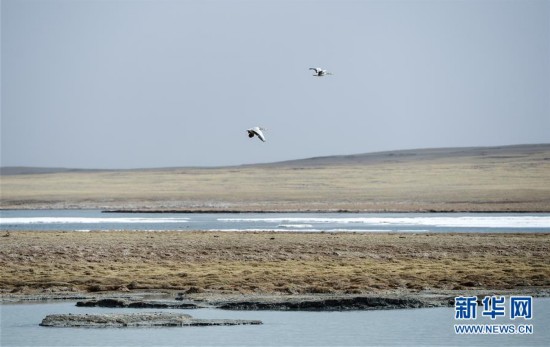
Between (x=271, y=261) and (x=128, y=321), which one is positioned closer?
(x=128, y=321)

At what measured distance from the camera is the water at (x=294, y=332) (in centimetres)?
2131

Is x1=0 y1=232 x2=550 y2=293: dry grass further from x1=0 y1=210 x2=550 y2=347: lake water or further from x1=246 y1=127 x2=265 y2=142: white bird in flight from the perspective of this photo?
x1=246 y1=127 x2=265 y2=142: white bird in flight

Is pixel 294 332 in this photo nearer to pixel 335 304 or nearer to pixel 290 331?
pixel 290 331

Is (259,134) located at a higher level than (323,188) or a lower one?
higher

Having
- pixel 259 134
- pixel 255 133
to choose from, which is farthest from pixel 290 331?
pixel 255 133

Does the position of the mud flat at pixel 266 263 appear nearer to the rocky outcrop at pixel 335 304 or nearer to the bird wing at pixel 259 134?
the rocky outcrop at pixel 335 304

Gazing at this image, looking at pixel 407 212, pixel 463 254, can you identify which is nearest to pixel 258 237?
pixel 463 254

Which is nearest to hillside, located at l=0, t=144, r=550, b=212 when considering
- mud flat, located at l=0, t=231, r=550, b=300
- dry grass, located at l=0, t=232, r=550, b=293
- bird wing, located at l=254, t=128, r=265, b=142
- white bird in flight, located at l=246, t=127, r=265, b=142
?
dry grass, located at l=0, t=232, r=550, b=293

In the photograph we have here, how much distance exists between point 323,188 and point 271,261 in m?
89.1

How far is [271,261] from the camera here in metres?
36.4

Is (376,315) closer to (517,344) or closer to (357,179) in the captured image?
(517,344)

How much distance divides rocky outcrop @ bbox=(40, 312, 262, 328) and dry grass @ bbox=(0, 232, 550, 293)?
5.06m

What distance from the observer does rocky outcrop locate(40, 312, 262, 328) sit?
23.0m

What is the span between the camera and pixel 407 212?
84.1 meters
